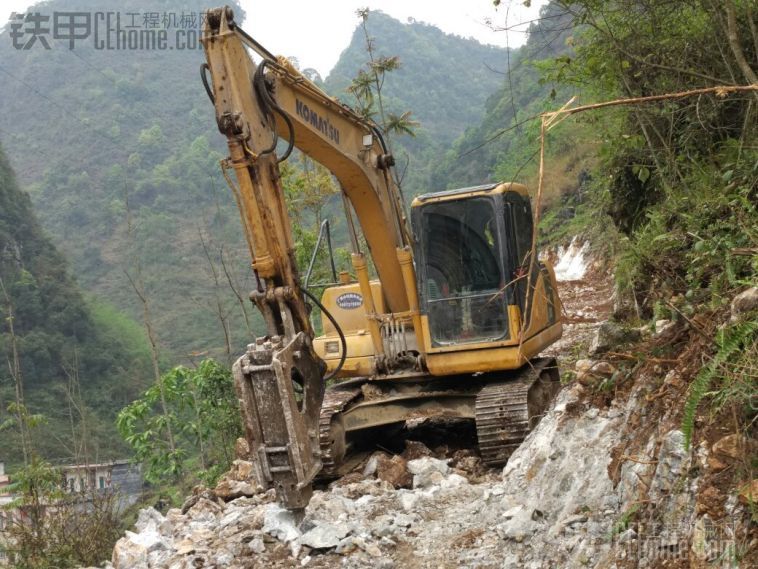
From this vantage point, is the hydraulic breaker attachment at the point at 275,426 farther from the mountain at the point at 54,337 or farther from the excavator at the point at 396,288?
the mountain at the point at 54,337

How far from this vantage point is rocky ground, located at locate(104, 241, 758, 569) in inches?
136

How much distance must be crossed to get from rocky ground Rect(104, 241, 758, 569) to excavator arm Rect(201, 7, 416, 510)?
30.9 inches

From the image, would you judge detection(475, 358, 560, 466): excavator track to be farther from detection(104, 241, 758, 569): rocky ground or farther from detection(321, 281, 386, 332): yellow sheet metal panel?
detection(321, 281, 386, 332): yellow sheet metal panel

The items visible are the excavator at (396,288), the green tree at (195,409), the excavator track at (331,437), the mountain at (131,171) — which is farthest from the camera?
the mountain at (131,171)

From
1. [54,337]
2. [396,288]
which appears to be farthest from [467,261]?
[54,337]

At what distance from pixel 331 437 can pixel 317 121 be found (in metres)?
2.80

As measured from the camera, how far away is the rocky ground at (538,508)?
3.47 m

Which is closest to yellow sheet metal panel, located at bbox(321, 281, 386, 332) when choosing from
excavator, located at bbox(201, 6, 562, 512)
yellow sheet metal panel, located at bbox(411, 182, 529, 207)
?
excavator, located at bbox(201, 6, 562, 512)

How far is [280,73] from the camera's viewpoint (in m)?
6.41

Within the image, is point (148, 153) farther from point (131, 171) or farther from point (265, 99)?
point (265, 99)

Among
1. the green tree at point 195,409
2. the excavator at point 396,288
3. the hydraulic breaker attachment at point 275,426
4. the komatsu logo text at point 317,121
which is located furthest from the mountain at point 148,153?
the hydraulic breaker attachment at point 275,426

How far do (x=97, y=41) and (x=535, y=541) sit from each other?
97887mm

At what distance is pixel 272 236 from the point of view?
5922mm

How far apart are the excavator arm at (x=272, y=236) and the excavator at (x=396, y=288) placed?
0.02m
